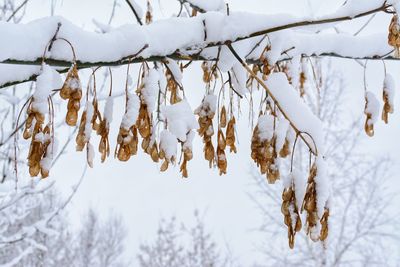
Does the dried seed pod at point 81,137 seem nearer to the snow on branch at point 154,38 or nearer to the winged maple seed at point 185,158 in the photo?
the snow on branch at point 154,38

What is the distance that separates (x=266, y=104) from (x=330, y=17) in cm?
39

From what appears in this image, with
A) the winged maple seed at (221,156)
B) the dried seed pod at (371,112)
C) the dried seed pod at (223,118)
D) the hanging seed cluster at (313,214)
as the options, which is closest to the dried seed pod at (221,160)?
the winged maple seed at (221,156)

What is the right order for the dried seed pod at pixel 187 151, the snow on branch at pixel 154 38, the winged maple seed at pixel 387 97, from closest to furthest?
the snow on branch at pixel 154 38 < the dried seed pod at pixel 187 151 < the winged maple seed at pixel 387 97

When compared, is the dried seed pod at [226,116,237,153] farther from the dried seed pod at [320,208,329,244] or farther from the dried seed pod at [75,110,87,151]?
the dried seed pod at [75,110,87,151]

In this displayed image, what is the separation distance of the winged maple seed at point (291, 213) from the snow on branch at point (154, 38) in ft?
1.56

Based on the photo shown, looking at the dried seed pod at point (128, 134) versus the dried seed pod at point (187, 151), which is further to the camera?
the dried seed pod at point (187, 151)

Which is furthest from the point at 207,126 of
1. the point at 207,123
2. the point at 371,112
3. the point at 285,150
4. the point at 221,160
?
the point at 371,112

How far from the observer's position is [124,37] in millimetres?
1467

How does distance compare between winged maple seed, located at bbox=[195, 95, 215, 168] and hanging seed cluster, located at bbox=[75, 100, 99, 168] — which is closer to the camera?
hanging seed cluster, located at bbox=[75, 100, 99, 168]

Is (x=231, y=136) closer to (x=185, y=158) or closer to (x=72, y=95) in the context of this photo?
(x=185, y=158)

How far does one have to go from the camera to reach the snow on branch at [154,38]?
1355 millimetres

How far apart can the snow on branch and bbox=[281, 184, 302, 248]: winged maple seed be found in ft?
1.56

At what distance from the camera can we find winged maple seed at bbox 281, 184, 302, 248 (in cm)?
138

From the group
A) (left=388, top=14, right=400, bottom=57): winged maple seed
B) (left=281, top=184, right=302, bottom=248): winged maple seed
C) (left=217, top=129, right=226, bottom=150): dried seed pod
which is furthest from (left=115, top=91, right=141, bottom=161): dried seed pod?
(left=388, top=14, right=400, bottom=57): winged maple seed
